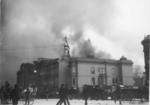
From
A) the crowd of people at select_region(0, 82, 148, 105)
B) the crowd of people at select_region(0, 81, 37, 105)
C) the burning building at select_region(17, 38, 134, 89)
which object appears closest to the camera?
the crowd of people at select_region(0, 82, 148, 105)

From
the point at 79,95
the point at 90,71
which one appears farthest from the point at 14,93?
the point at 90,71

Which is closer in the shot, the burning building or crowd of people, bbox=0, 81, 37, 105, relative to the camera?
crowd of people, bbox=0, 81, 37, 105

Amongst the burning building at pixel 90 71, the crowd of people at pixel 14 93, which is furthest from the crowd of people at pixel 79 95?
the burning building at pixel 90 71

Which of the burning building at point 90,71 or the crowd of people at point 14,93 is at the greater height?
the burning building at point 90,71

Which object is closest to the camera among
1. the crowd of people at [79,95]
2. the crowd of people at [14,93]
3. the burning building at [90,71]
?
the crowd of people at [79,95]

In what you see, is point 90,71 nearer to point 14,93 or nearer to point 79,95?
point 79,95

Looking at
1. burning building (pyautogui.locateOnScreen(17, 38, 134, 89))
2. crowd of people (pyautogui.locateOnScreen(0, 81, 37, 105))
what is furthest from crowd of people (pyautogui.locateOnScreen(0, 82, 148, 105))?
burning building (pyautogui.locateOnScreen(17, 38, 134, 89))

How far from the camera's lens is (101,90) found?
25.9m

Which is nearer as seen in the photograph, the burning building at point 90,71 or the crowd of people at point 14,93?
the crowd of people at point 14,93

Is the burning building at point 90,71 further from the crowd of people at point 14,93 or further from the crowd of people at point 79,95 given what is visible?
the crowd of people at point 14,93

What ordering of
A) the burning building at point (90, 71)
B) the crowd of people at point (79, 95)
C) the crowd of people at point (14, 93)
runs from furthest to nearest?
the burning building at point (90, 71) → the crowd of people at point (14, 93) → the crowd of people at point (79, 95)

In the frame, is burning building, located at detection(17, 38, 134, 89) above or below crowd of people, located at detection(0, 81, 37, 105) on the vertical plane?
above

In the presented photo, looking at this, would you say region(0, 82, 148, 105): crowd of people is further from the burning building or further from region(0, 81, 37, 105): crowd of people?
the burning building

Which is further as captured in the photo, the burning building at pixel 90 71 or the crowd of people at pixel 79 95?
the burning building at pixel 90 71
